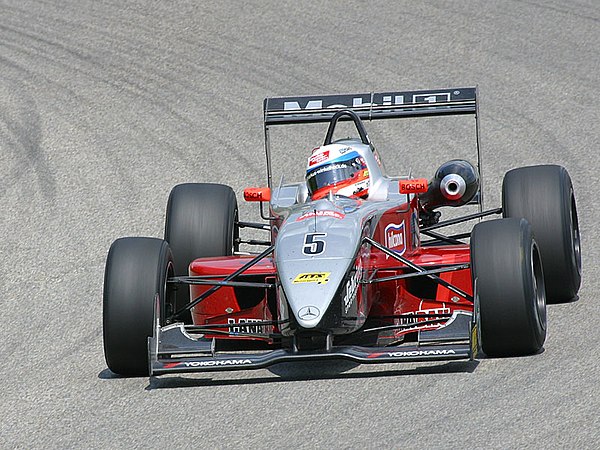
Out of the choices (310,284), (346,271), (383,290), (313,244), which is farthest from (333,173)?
(310,284)

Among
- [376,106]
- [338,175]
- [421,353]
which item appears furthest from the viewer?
[376,106]

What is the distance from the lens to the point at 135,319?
323 inches

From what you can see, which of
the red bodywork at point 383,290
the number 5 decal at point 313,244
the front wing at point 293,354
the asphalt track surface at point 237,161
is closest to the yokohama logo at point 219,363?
the front wing at point 293,354

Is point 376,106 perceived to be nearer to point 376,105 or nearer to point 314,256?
point 376,105

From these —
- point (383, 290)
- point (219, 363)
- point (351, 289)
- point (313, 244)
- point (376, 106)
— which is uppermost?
point (376, 106)

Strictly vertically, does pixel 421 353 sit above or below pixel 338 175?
below

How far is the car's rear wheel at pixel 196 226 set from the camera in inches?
391

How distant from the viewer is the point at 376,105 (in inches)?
413

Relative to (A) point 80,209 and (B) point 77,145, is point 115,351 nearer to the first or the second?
(A) point 80,209

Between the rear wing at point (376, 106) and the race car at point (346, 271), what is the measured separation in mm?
14

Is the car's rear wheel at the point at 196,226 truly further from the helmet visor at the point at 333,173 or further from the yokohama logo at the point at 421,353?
Result: the yokohama logo at the point at 421,353

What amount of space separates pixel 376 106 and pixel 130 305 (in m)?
3.06

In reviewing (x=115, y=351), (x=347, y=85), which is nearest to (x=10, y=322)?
(x=115, y=351)

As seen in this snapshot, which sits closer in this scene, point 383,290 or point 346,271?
point 346,271
